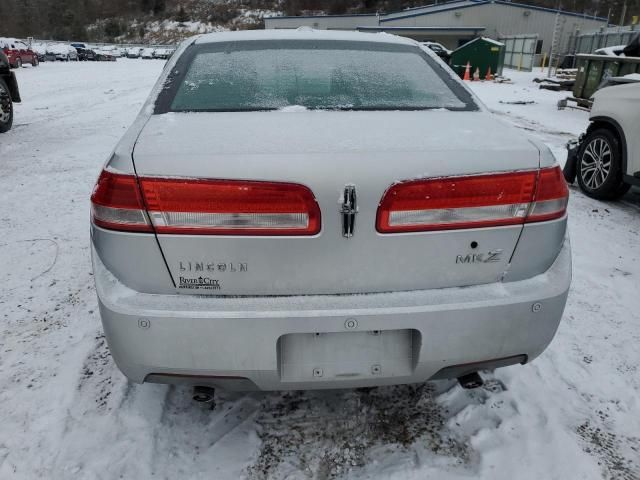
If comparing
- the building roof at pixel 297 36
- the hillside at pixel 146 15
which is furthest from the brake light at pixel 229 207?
the hillside at pixel 146 15

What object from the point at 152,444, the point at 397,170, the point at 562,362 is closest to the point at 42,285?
the point at 152,444

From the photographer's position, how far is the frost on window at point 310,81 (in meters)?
2.28

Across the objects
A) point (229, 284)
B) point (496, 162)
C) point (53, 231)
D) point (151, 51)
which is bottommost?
point (151, 51)

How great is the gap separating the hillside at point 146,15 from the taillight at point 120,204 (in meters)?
88.7

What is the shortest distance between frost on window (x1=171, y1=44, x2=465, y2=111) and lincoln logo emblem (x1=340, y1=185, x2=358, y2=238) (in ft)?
2.45

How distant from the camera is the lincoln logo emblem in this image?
162 centimetres

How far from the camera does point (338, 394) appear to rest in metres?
2.42

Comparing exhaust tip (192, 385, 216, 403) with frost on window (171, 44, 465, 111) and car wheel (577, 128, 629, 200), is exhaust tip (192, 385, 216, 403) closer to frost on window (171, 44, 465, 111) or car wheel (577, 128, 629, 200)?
frost on window (171, 44, 465, 111)

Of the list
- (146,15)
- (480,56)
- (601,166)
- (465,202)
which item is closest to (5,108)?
(601,166)

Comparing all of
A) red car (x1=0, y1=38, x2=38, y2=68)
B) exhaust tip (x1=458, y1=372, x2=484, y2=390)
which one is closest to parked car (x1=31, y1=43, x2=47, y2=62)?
red car (x1=0, y1=38, x2=38, y2=68)

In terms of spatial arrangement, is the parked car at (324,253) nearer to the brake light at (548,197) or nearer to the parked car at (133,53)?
the brake light at (548,197)

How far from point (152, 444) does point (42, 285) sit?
1.91 m

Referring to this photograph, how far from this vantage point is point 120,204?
1.67 metres

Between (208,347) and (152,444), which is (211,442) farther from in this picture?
(208,347)
